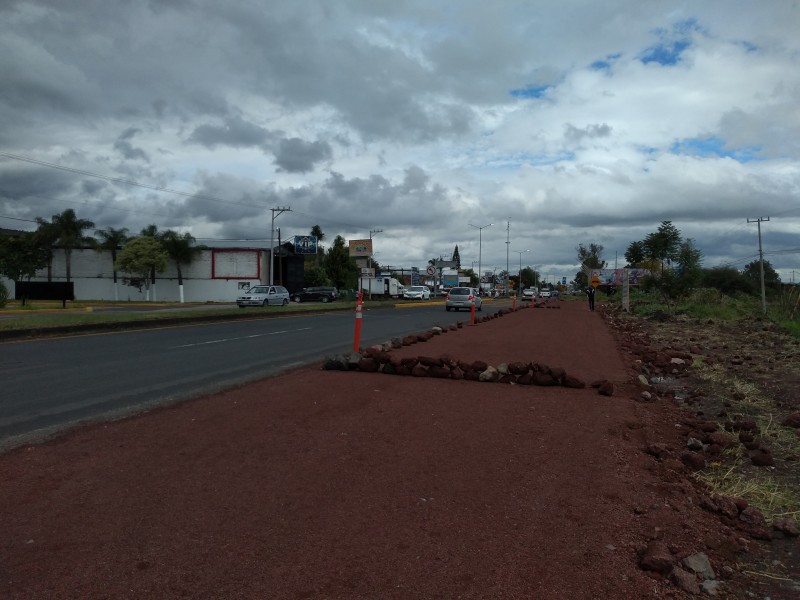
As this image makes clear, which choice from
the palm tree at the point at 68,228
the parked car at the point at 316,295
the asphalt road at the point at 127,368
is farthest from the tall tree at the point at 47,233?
the asphalt road at the point at 127,368

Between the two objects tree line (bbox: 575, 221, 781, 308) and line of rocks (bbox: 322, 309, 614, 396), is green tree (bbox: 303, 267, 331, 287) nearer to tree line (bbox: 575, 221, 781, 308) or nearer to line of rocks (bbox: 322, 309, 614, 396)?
tree line (bbox: 575, 221, 781, 308)

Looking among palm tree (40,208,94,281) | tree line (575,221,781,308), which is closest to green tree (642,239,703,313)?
tree line (575,221,781,308)

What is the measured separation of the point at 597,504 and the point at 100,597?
128 inches

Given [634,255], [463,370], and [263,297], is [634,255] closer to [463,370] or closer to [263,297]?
[263,297]

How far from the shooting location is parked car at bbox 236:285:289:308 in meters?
43.8

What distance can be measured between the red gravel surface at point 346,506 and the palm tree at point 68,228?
5919cm

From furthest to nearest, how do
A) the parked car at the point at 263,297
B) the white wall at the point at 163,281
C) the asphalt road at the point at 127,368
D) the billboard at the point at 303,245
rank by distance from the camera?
the billboard at the point at 303,245 → the white wall at the point at 163,281 → the parked car at the point at 263,297 → the asphalt road at the point at 127,368

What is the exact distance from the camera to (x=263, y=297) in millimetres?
44438

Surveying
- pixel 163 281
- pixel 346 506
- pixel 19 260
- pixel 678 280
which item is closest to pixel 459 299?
pixel 678 280

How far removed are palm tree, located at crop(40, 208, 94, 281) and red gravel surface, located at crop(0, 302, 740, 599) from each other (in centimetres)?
5919

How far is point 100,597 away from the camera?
3256mm

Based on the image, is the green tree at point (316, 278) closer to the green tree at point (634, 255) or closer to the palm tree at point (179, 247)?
the palm tree at point (179, 247)

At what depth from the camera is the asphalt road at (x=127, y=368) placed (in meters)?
7.92

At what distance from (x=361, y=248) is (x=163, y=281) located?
40257 mm
